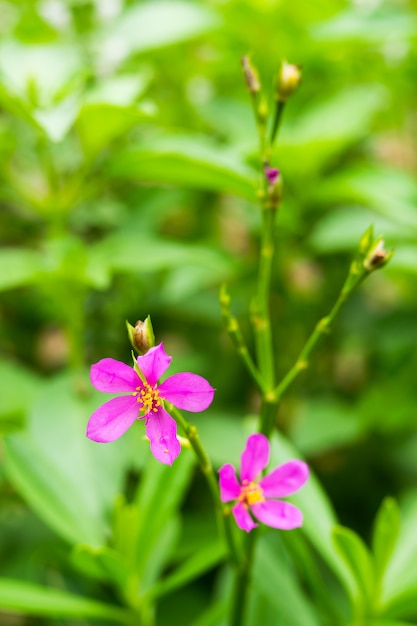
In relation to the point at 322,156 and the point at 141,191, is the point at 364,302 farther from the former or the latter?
the point at 141,191

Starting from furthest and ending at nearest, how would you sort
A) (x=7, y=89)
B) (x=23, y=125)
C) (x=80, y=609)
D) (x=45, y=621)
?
(x=23, y=125), (x=45, y=621), (x=7, y=89), (x=80, y=609)

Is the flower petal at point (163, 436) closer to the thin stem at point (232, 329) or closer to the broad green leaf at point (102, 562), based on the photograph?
the thin stem at point (232, 329)

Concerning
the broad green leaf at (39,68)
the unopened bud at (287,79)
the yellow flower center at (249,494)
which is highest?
the broad green leaf at (39,68)

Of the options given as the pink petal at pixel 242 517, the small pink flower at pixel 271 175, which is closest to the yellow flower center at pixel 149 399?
the pink petal at pixel 242 517

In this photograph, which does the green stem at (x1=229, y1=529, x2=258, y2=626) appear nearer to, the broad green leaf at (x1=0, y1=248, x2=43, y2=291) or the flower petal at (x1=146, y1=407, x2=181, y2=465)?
the flower petal at (x1=146, y1=407, x2=181, y2=465)

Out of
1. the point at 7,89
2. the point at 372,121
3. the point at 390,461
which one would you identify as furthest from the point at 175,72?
the point at 390,461

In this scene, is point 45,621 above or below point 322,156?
below
